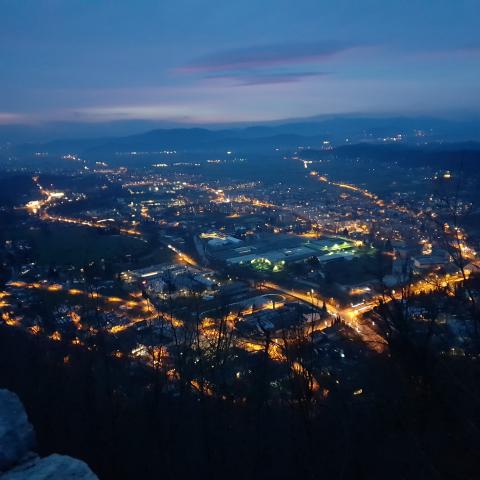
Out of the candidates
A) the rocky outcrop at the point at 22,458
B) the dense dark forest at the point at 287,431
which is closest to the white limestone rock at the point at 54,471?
the rocky outcrop at the point at 22,458

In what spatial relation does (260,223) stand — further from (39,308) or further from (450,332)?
(450,332)

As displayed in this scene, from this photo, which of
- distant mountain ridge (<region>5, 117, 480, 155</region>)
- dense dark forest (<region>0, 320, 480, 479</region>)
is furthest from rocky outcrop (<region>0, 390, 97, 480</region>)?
distant mountain ridge (<region>5, 117, 480, 155</region>)

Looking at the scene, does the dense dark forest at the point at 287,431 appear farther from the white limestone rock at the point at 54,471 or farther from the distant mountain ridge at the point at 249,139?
the distant mountain ridge at the point at 249,139

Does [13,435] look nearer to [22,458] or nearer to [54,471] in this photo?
[22,458]

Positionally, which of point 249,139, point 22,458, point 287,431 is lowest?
point 287,431

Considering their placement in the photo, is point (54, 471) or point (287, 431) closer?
point (54, 471)

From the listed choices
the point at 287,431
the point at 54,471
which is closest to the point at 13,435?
the point at 54,471
